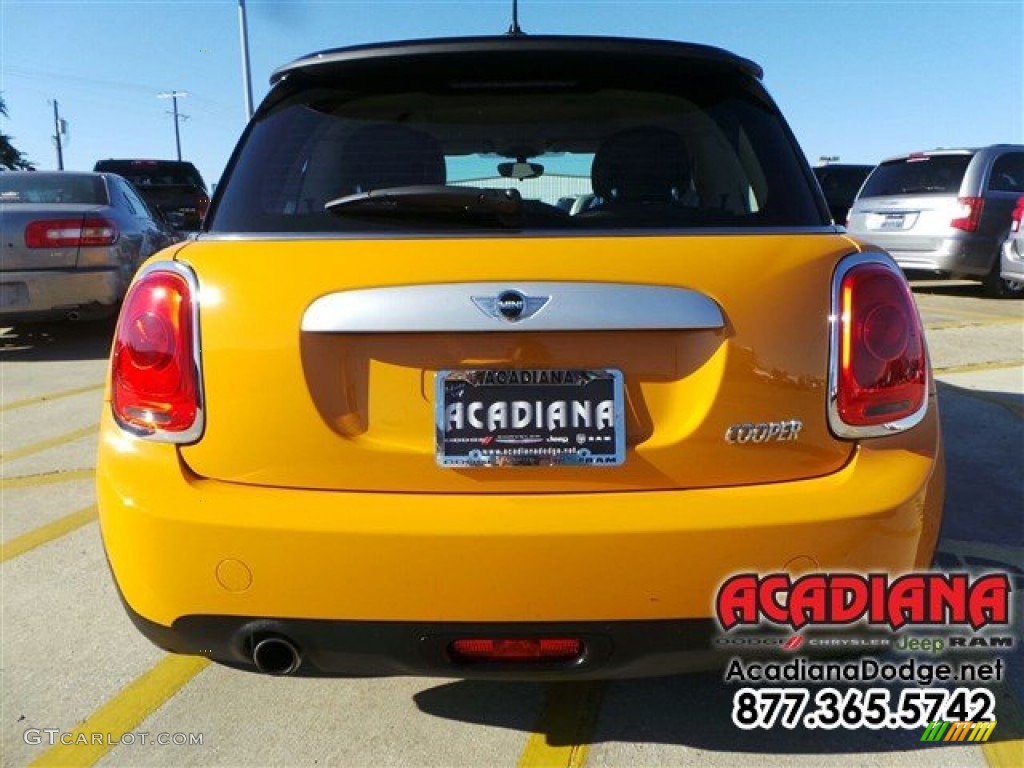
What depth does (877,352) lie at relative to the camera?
5.67 ft

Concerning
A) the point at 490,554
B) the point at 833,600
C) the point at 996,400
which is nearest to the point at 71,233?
the point at 490,554

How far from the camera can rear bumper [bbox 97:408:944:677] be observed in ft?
5.28

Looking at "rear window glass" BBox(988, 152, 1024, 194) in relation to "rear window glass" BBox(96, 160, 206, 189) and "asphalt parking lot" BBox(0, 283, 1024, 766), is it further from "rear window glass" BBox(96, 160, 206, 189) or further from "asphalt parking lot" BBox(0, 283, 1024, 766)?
"rear window glass" BBox(96, 160, 206, 189)

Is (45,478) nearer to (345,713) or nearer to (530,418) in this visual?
(345,713)

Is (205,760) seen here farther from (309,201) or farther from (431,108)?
(431,108)

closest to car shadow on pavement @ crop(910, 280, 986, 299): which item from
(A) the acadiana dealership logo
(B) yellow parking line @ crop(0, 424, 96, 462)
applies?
(B) yellow parking line @ crop(0, 424, 96, 462)

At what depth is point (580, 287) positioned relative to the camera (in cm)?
164

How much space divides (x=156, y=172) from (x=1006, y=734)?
14901mm

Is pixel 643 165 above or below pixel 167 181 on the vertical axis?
below

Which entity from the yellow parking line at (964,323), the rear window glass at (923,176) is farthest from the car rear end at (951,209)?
the yellow parking line at (964,323)

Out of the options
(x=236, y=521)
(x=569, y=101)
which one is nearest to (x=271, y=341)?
(x=236, y=521)

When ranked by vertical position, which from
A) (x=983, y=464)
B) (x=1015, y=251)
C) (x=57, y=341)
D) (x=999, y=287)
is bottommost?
(x=57, y=341)

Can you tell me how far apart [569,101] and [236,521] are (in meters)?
1.29

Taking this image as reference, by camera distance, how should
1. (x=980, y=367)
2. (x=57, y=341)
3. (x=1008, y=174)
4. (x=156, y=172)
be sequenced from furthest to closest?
(x=156, y=172) < (x=1008, y=174) < (x=57, y=341) < (x=980, y=367)
